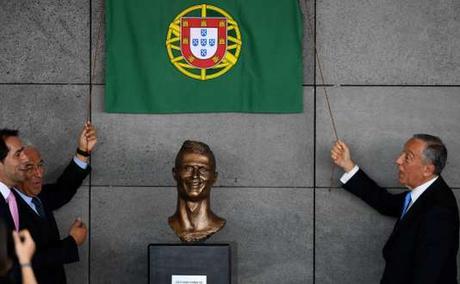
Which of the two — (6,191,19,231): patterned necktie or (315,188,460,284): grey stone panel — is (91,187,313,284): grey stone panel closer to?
(315,188,460,284): grey stone panel

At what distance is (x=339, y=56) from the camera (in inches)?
193

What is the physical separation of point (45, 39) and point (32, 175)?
1212 mm

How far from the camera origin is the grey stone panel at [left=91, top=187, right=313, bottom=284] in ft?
16.1

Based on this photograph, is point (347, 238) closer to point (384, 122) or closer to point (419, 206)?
point (384, 122)

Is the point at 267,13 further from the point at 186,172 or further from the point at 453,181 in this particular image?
the point at 453,181

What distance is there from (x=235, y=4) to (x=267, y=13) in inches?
9.0

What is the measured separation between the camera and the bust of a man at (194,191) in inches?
166

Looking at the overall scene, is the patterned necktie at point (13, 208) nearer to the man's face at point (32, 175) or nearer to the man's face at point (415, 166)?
the man's face at point (32, 175)

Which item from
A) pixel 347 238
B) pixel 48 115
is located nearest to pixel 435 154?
pixel 347 238

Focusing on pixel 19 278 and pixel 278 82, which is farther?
pixel 278 82

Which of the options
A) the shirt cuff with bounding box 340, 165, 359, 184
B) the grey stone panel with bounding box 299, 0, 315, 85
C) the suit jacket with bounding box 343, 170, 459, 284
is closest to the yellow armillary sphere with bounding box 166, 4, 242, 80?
the grey stone panel with bounding box 299, 0, 315, 85

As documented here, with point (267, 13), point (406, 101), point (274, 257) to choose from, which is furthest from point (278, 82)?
point (274, 257)

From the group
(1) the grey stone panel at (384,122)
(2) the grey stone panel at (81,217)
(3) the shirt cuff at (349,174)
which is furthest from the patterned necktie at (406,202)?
(2) the grey stone panel at (81,217)

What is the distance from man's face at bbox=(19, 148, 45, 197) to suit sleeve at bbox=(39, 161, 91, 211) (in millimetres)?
358
